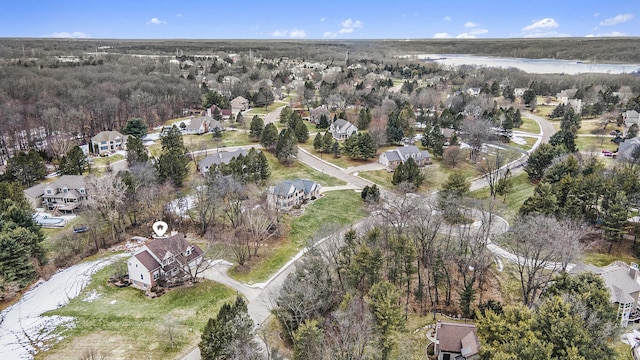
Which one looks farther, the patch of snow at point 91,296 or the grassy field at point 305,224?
the grassy field at point 305,224

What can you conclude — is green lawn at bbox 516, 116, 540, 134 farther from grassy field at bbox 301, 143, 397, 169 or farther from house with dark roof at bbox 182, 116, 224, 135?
house with dark roof at bbox 182, 116, 224, 135

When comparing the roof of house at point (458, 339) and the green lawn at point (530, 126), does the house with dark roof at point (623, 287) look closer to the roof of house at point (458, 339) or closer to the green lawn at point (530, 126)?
the roof of house at point (458, 339)

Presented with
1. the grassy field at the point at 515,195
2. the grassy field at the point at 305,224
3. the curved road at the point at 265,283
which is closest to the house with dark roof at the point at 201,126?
the grassy field at the point at 305,224

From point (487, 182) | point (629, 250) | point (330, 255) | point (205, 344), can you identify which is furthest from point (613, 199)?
point (205, 344)

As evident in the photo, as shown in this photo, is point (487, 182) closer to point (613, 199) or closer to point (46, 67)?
point (613, 199)

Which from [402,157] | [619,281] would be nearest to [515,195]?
[402,157]

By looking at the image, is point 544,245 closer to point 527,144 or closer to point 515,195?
point 515,195
